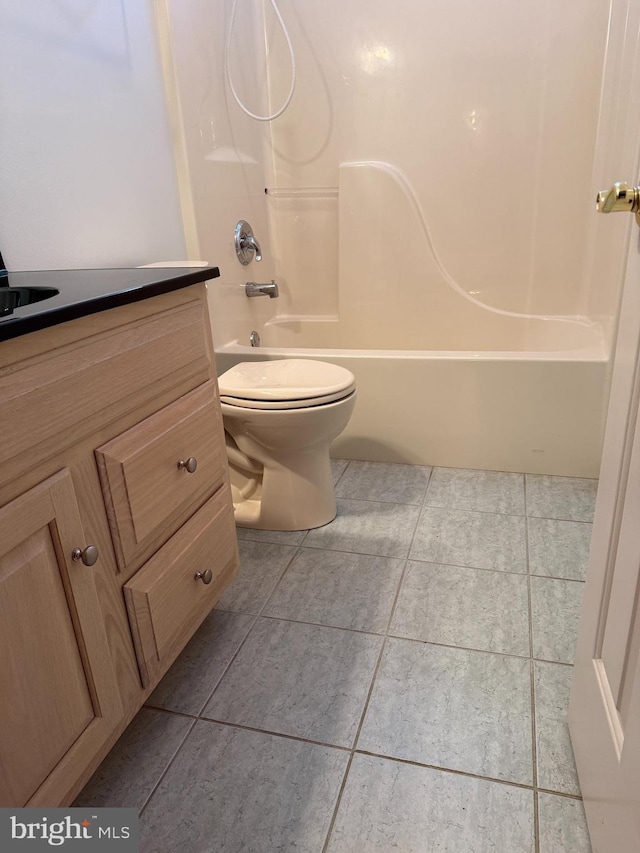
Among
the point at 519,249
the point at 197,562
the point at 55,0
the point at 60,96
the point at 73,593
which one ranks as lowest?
the point at 197,562

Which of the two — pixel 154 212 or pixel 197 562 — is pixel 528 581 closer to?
pixel 197 562

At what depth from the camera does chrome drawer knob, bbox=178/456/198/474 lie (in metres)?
1.10

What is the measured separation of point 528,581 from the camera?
155cm

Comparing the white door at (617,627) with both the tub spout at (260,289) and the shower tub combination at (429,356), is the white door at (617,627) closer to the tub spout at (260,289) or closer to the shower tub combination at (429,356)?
the shower tub combination at (429,356)

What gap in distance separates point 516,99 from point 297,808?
8.57 ft

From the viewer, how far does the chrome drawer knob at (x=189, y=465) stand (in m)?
1.10

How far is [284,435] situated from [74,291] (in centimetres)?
82

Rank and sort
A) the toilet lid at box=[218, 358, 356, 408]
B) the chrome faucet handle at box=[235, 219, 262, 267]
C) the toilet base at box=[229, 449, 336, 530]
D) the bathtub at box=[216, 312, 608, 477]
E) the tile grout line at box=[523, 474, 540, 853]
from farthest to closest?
1. the chrome faucet handle at box=[235, 219, 262, 267]
2. the bathtub at box=[216, 312, 608, 477]
3. the toilet base at box=[229, 449, 336, 530]
4. the toilet lid at box=[218, 358, 356, 408]
5. the tile grout line at box=[523, 474, 540, 853]

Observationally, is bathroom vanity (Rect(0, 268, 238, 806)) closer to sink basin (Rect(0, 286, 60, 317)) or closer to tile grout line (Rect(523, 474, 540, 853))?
sink basin (Rect(0, 286, 60, 317))

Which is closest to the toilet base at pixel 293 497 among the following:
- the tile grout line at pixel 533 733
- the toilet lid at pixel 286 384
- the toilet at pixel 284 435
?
the toilet at pixel 284 435

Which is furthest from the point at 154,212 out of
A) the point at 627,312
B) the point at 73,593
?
the point at 627,312

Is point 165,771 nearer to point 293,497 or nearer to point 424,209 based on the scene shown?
point 293,497

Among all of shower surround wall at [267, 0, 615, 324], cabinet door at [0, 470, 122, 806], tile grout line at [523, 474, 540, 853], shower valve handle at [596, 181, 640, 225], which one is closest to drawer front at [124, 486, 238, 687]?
cabinet door at [0, 470, 122, 806]

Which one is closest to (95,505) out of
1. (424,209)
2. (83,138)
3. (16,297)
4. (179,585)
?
(179,585)
